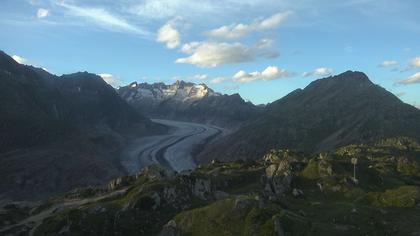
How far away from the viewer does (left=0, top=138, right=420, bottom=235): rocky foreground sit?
2240 inches

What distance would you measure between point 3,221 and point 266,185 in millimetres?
41618

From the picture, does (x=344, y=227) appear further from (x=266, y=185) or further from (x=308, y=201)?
(x=266, y=185)

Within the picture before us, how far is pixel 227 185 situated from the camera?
104625 millimetres

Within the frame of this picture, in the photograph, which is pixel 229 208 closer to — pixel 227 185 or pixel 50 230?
pixel 50 230

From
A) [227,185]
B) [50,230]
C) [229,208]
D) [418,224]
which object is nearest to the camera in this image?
[229,208]

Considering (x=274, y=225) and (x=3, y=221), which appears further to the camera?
(x=3, y=221)

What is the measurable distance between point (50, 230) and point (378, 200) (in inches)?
1657

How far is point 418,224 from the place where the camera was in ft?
Result: 206

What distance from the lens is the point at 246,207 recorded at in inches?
2270

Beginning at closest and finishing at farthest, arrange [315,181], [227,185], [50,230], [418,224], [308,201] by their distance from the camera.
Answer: [418,224] → [50,230] → [308,201] → [315,181] → [227,185]

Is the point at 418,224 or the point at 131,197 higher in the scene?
the point at 131,197

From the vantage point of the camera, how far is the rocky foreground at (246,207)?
2240 inches

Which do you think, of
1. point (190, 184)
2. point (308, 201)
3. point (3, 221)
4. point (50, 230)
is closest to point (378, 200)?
point (308, 201)

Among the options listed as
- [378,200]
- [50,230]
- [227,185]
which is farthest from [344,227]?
[227,185]
